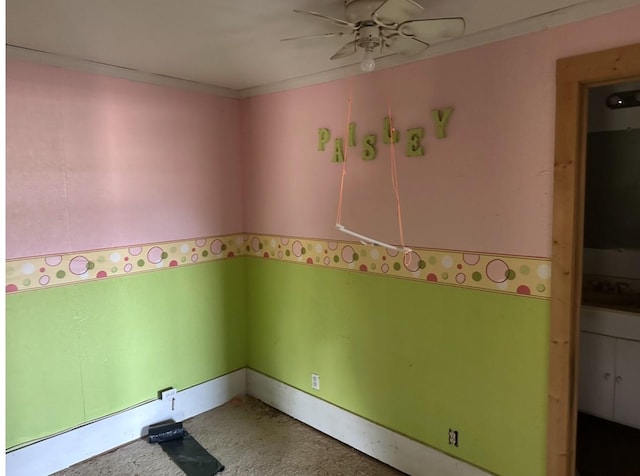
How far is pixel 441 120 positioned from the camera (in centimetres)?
212

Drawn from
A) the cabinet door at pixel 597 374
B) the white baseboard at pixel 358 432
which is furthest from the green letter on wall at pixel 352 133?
the cabinet door at pixel 597 374

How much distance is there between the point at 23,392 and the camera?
232cm

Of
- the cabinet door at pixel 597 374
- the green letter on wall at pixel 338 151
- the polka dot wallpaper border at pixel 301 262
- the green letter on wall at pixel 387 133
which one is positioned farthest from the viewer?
the cabinet door at pixel 597 374

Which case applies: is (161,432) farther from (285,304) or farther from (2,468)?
(2,468)

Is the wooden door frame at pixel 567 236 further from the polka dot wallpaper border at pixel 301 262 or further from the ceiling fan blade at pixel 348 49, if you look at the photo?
the ceiling fan blade at pixel 348 49

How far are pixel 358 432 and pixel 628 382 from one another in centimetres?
170

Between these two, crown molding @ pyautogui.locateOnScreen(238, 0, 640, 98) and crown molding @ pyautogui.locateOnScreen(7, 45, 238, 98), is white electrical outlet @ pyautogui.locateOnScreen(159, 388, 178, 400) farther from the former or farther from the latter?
crown molding @ pyautogui.locateOnScreen(238, 0, 640, 98)

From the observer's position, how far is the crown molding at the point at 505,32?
5.44ft

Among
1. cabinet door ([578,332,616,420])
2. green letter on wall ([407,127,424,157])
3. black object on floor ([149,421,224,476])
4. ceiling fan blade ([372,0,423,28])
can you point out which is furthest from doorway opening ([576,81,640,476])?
black object on floor ([149,421,224,476])

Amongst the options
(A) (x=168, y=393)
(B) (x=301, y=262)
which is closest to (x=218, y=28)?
(B) (x=301, y=262)

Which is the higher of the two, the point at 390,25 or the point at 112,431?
the point at 390,25

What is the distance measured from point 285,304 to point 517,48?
2.03 m

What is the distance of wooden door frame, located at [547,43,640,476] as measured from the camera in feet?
5.64

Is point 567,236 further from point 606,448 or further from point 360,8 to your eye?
point 606,448
